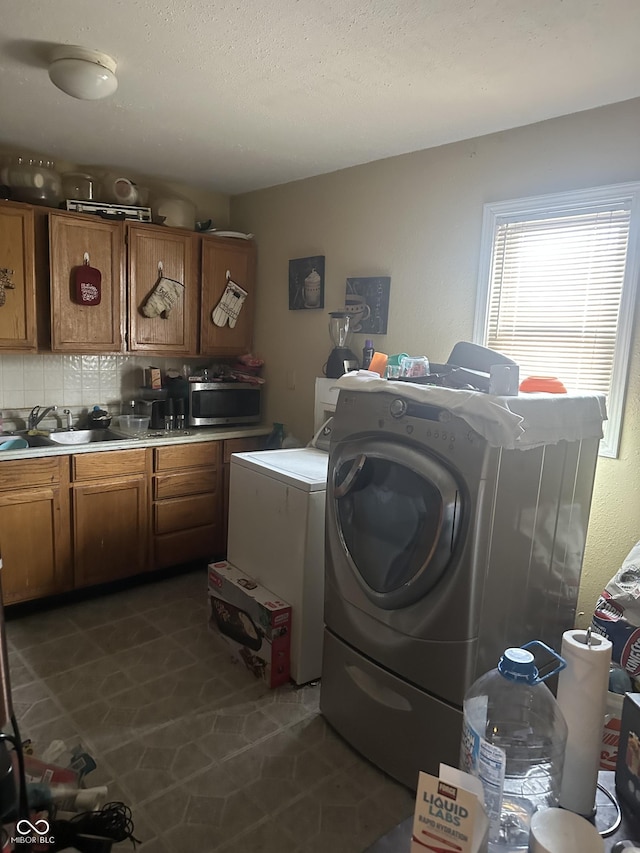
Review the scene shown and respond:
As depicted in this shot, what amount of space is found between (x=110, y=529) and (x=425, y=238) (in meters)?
2.27

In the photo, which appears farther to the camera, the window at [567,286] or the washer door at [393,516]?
the window at [567,286]

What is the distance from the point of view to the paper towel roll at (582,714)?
101 cm

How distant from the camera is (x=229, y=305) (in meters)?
3.86

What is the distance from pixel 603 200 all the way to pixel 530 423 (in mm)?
1082

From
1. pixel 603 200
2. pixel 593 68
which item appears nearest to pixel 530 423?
pixel 603 200

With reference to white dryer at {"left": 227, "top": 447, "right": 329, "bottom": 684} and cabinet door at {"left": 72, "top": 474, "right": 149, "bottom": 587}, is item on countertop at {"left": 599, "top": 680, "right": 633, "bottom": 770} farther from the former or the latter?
cabinet door at {"left": 72, "top": 474, "right": 149, "bottom": 587}

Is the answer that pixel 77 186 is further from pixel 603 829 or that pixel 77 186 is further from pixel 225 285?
pixel 603 829

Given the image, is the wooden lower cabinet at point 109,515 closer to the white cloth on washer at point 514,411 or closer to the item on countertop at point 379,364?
the item on countertop at point 379,364

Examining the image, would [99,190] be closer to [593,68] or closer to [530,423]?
[593,68]

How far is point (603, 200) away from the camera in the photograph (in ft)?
7.25

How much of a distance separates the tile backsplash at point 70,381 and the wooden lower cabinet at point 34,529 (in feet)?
2.05

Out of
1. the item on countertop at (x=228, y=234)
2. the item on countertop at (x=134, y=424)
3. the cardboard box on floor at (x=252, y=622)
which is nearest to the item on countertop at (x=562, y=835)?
the cardboard box on floor at (x=252, y=622)

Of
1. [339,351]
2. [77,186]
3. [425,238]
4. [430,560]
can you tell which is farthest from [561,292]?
[77,186]

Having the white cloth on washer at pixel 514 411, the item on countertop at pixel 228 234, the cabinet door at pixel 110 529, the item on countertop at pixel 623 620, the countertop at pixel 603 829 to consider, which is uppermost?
the item on countertop at pixel 228 234
